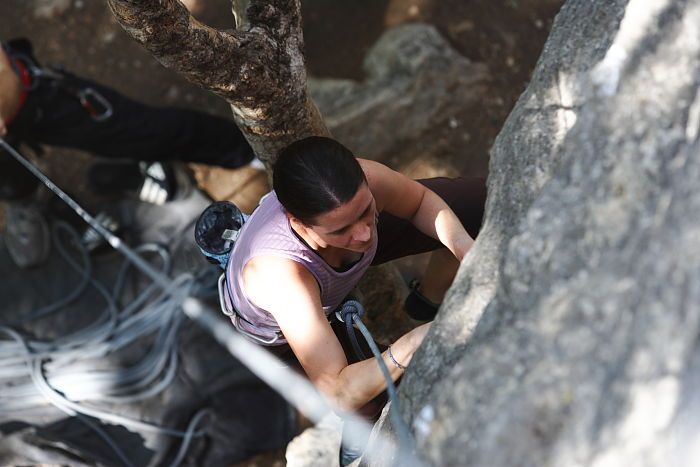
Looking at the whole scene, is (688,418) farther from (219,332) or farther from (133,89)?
(133,89)

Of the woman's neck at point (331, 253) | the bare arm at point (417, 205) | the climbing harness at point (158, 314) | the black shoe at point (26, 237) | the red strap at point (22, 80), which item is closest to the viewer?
the woman's neck at point (331, 253)

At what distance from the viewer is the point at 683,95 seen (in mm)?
1110

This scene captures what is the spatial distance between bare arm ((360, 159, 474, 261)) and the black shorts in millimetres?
67

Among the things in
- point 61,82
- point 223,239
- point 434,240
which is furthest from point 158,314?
point 434,240

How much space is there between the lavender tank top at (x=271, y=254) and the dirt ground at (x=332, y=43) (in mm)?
1919

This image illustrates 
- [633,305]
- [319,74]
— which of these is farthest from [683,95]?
[319,74]

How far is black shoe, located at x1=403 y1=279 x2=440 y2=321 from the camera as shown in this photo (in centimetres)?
252

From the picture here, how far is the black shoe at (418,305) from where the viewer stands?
99.0 inches

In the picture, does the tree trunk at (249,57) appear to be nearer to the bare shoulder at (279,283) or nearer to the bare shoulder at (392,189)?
the bare shoulder at (392,189)

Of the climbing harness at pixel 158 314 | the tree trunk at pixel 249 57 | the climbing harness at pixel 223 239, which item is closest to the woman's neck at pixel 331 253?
the climbing harness at pixel 223 239

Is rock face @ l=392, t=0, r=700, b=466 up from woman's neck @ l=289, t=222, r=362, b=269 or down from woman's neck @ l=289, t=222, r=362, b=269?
up

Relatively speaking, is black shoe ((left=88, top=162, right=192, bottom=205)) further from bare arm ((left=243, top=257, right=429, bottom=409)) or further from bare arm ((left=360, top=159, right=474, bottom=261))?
bare arm ((left=243, top=257, right=429, bottom=409))

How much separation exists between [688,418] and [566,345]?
0.18 metres

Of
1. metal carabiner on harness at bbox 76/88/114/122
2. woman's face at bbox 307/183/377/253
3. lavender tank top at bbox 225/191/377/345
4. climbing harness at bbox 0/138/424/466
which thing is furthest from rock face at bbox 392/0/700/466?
metal carabiner on harness at bbox 76/88/114/122
